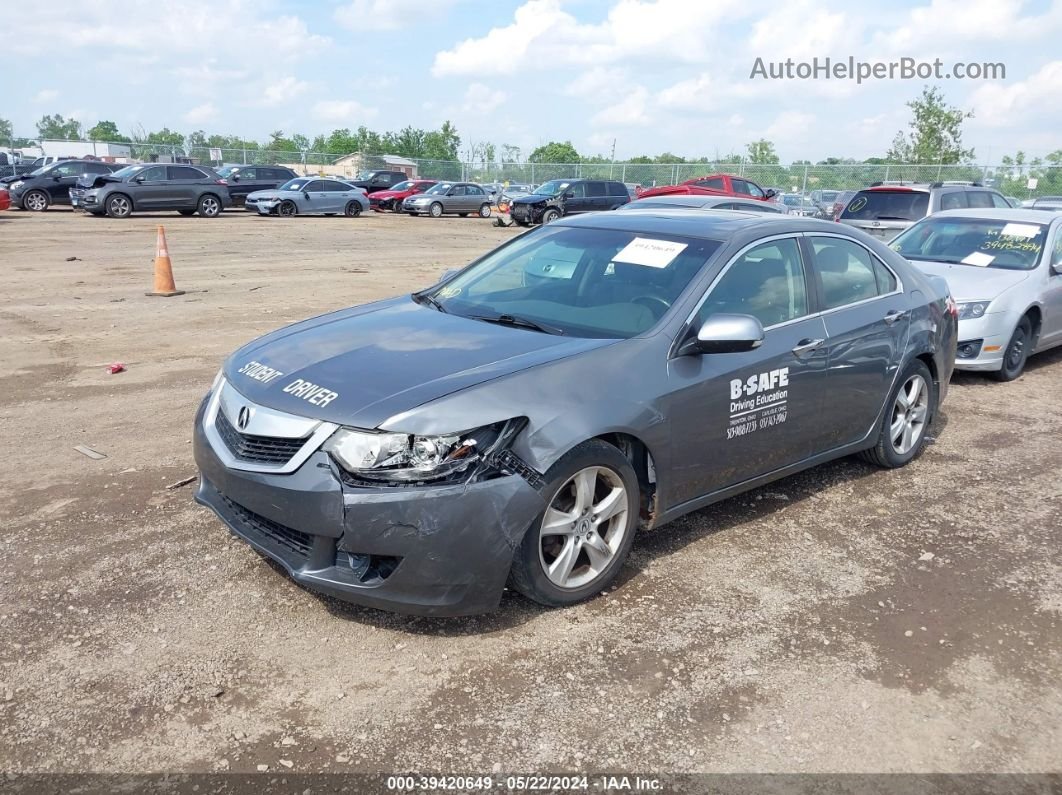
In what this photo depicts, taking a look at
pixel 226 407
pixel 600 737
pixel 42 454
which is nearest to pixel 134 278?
pixel 42 454

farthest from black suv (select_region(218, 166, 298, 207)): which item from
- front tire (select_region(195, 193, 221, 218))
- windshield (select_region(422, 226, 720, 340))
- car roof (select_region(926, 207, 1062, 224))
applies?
windshield (select_region(422, 226, 720, 340))

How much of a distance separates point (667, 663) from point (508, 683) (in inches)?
25.2

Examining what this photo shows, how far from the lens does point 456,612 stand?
345cm

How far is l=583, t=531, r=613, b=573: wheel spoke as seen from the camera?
384 centimetres

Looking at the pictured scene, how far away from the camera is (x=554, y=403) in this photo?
3623 mm

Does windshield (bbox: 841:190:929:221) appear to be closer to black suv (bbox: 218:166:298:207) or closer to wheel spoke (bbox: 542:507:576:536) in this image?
wheel spoke (bbox: 542:507:576:536)

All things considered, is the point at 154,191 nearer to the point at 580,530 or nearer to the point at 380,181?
the point at 380,181

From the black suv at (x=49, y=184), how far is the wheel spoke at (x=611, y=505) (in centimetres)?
2886

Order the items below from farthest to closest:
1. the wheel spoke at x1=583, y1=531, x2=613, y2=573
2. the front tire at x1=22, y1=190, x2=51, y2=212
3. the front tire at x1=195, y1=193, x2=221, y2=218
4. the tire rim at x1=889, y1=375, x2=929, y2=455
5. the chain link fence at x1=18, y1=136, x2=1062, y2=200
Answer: the chain link fence at x1=18, y1=136, x2=1062, y2=200, the front tire at x1=22, y1=190, x2=51, y2=212, the front tire at x1=195, y1=193, x2=221, y2=218, the tire rim at x1=889, y1=375, x2=929, y2=455, the wheel spoke at x1=583, y1=531, x2=613, y2=573

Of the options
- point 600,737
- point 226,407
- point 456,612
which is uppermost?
point 226,407

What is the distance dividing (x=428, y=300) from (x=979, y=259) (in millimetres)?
6405

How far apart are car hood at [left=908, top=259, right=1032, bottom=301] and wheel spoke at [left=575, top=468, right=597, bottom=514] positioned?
228 inches

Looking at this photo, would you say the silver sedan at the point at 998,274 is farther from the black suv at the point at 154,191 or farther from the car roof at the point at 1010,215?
the black suv at the point at 154,191

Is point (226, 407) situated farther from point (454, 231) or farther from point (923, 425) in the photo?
point (454, 231)
